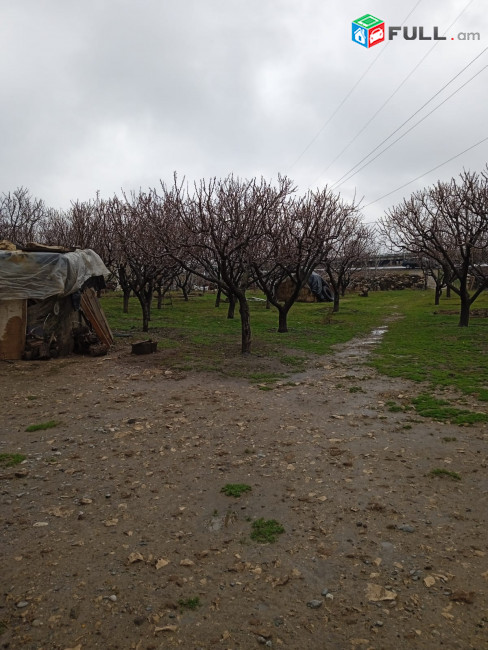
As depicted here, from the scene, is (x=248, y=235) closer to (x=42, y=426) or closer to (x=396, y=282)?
(x=42, y=426)

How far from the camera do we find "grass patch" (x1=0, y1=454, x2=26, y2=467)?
4.88 metres

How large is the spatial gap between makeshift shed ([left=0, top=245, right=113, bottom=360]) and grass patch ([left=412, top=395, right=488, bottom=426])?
8575mm

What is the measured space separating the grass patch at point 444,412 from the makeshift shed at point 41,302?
8575mm

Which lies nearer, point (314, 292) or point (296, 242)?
point (296, 242)

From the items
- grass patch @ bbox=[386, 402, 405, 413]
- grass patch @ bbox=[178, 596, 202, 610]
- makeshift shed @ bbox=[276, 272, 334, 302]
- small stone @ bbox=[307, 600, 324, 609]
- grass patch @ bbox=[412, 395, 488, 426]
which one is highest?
makeshift shed @ bbox=[276, 272, 334, 302]

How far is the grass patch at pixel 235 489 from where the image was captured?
4305 millimetres

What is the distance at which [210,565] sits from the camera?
326cm

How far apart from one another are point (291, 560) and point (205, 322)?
16.8m

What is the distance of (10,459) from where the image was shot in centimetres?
497

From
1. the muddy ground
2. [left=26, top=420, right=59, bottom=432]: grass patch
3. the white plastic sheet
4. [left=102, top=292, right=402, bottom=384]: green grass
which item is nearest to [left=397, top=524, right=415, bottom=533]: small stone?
the muddy ground

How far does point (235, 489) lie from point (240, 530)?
684 mm

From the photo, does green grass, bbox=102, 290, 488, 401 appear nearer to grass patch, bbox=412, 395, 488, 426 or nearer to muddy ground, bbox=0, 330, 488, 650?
grass patch, bbox=412, 395, 488, 426

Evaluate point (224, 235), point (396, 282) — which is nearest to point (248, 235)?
point (224, 235)

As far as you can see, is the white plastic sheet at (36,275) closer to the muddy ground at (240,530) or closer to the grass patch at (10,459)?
the muddy ground at (240,530)
